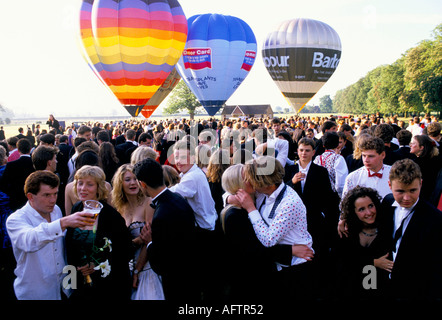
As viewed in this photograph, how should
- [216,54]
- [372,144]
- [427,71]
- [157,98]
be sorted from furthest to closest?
[427,71]
[157,98]
[216,54]
[372,144]

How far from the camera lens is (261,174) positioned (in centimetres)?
272

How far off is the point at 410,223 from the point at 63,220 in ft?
8.41

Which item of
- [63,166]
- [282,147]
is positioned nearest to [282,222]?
[282,147]

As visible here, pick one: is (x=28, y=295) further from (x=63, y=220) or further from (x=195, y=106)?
(x=195, y=106)

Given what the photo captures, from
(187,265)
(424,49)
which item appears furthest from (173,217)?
(424,49)

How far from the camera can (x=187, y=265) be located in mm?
3000

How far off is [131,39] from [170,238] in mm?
14702

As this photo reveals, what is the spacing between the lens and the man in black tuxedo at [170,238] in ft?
9.23

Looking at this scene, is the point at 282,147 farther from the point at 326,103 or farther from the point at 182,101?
the point at 326,103

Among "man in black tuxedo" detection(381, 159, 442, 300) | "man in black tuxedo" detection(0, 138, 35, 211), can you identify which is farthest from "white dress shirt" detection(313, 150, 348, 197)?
"man in black tuxedo" detection(0, 138, 35, 211)

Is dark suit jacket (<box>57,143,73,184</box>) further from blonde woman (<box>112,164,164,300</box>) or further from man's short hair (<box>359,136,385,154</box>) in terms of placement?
man's short hair (<box>359,136,385,154</box>)

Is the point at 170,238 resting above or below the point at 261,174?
below

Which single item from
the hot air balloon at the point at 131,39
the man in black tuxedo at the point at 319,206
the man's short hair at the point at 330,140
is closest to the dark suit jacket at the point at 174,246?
the man in black tuxedo at the point at 319,206

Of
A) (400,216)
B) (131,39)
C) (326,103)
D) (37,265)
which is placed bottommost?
(37,265)
